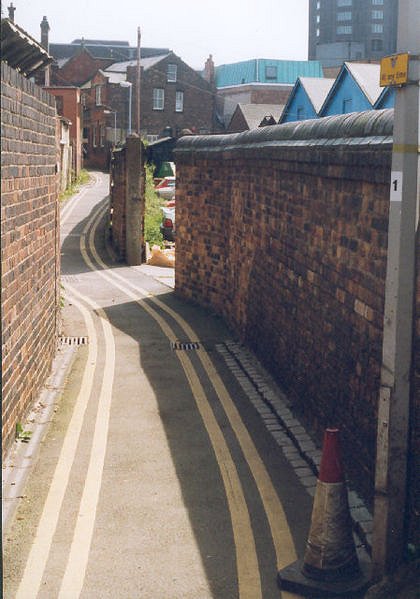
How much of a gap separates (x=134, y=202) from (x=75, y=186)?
27.2 metres

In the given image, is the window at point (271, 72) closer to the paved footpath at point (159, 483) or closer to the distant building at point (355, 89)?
the distant building at point (355, 89)

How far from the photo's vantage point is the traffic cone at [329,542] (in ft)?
17.3

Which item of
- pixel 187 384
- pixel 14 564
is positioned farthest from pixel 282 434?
pixel 14 564

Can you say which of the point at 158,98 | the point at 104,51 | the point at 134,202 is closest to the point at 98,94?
the point at 158,98

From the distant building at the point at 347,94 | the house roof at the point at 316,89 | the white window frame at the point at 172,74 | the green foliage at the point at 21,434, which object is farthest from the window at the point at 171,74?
the green foliage at the point at 21,434

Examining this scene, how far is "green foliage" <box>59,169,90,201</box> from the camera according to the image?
41.5 m

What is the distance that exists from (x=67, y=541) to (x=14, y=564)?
19.1 inches

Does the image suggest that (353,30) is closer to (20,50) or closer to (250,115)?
(250,115)

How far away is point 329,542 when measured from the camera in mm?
5305

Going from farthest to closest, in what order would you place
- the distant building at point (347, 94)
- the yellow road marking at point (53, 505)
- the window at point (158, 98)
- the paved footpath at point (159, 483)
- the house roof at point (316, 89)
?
the window at point (158, 98) < the house roof at point (316, 89) < the distant building at point (347, 94) < the paved footpath at point (159, 483) < the yellow road marking at point (53, 505)

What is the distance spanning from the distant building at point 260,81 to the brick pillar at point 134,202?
57.0 metres

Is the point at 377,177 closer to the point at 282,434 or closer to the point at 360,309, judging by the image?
the point at 360,309

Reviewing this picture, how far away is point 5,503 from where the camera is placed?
654 cm

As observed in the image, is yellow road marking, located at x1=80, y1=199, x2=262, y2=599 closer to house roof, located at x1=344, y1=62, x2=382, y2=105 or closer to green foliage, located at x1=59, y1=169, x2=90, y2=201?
house roof, located at x1=344, y1=62, x2=382, y2=105
